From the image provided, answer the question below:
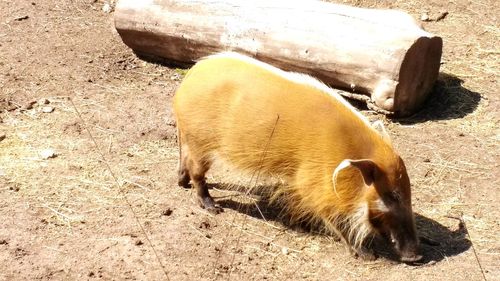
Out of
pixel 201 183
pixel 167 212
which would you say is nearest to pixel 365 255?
pixel 201 183

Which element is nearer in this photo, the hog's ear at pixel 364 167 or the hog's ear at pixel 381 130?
the hog's ear at pixel 364 167

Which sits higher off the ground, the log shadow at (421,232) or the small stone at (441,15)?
the small stone at (441,15)

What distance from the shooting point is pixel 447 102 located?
6480 millimetres

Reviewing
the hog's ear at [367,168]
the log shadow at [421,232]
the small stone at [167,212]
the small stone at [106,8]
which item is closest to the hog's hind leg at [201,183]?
the log shadow at [421,232]

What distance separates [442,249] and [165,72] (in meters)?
3.24

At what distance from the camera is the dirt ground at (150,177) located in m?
4.46

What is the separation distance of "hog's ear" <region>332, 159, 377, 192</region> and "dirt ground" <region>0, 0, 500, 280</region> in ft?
1.72

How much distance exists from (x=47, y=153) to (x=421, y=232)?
2.60m

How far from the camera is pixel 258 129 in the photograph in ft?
15.3

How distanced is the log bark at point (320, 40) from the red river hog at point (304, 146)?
1.29 m

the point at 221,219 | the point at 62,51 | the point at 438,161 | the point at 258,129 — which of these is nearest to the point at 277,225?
the point at 221,219

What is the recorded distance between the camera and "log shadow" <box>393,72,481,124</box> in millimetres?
6273

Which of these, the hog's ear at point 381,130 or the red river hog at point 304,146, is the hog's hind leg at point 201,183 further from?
the hog's ear at point 381,130

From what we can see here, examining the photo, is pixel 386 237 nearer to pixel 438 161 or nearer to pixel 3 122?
pixel 438 161
